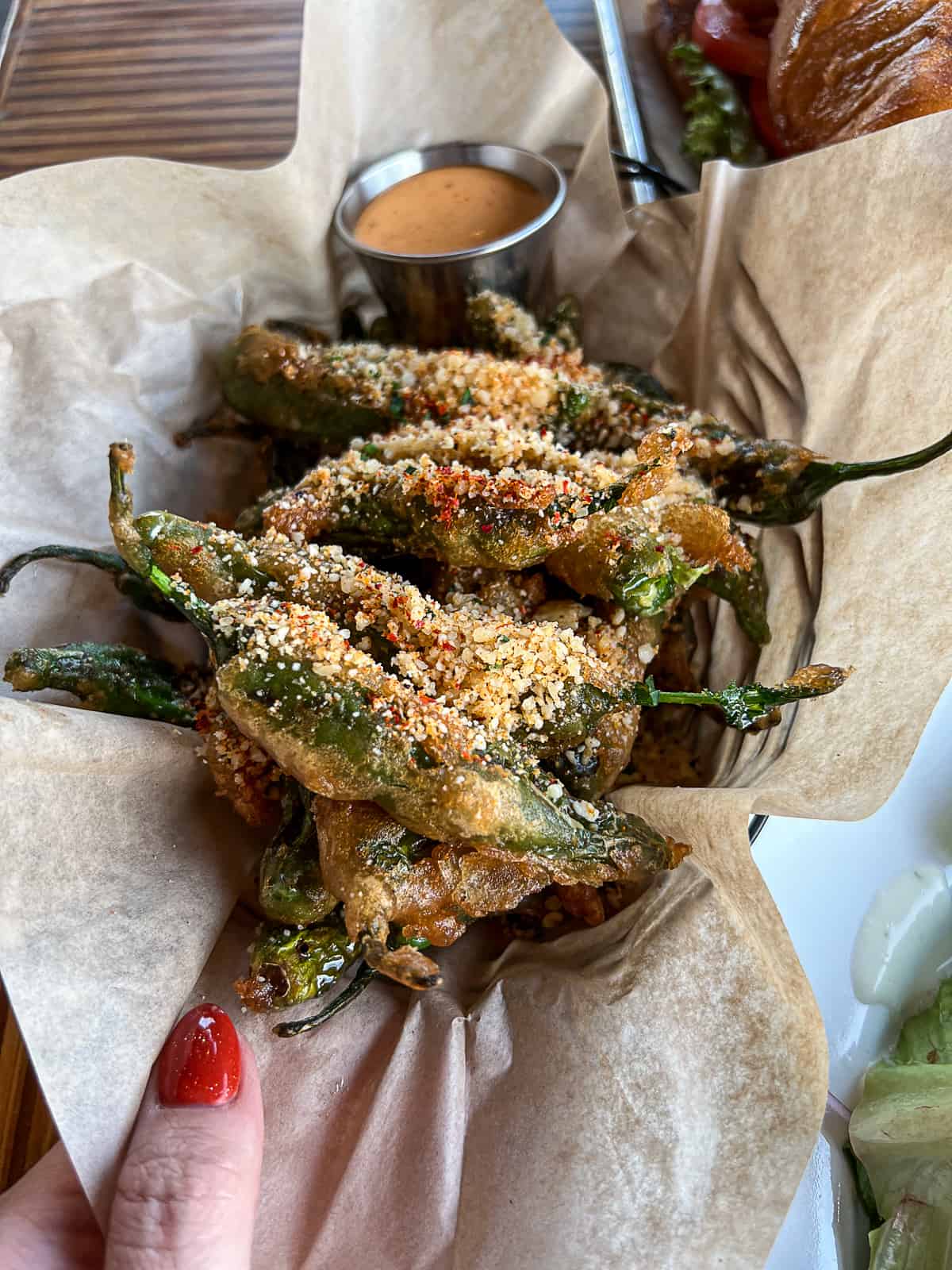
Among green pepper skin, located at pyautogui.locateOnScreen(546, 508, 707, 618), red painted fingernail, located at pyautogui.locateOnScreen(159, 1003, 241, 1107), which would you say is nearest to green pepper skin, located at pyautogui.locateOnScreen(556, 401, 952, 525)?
green pepper skin, located at pyautogui.locateOnScreen(546, 508, 707, 618)

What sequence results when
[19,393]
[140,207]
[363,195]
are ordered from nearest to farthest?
[19,393] → [140,207] → [363,195]

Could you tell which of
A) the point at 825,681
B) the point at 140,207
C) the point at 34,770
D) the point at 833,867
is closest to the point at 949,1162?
the point at 833,867

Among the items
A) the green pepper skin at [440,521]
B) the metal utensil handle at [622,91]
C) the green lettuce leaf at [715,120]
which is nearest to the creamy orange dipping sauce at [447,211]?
the metal utensil handle at [622,91]

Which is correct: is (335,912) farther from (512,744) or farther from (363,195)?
(363,195)

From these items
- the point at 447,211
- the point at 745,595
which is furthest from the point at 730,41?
the point at 745,595

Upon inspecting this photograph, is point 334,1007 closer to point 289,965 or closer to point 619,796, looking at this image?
point 289,965

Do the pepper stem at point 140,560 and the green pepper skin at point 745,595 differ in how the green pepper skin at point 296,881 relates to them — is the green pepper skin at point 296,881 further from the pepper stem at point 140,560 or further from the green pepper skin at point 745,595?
the green pepper skin at point 745,595

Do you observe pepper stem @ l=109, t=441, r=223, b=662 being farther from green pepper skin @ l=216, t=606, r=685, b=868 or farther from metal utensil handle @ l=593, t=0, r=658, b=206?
metal utensil handle @ l=593, t=0, r=658, b=206
